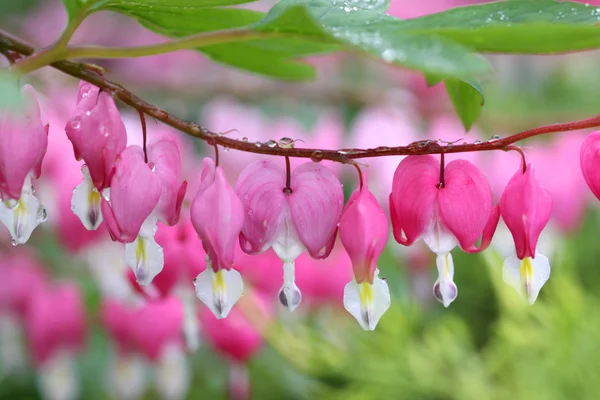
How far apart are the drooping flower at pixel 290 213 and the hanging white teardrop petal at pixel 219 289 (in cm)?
3

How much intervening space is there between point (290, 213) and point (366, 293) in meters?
0.08

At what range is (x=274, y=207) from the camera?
1.65 feet

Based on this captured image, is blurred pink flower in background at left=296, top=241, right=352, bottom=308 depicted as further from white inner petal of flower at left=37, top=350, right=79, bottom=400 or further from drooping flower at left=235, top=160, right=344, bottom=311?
drooping flower at left=235, top=160, right=344, bottom=311

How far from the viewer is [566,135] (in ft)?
5.03

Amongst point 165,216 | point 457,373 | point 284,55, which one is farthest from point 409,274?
point 165,216

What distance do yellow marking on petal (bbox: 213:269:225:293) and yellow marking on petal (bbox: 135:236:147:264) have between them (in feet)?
0.19

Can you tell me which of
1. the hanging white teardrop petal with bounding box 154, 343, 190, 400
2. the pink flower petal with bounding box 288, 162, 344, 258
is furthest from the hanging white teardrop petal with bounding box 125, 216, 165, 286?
the hanging white teardrop petal with bounding box 154, 343, 190, 400

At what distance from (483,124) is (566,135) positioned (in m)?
0.18

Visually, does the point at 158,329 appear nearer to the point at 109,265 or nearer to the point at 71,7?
the point at 109,265

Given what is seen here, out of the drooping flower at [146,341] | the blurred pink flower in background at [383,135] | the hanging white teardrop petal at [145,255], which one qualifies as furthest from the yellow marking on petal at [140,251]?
the blurred pink flower in background at [383,135]

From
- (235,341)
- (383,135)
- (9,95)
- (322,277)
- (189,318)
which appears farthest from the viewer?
(383,135)

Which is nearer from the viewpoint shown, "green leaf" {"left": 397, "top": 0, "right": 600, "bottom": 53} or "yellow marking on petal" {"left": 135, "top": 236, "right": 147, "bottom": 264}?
"green leaf" {"left": 397, "top": 0, "right": 600, "bottom": 53}

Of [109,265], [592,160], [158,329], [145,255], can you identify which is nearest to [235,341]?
[158,329]

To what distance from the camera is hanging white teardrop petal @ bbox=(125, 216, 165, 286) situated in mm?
508
